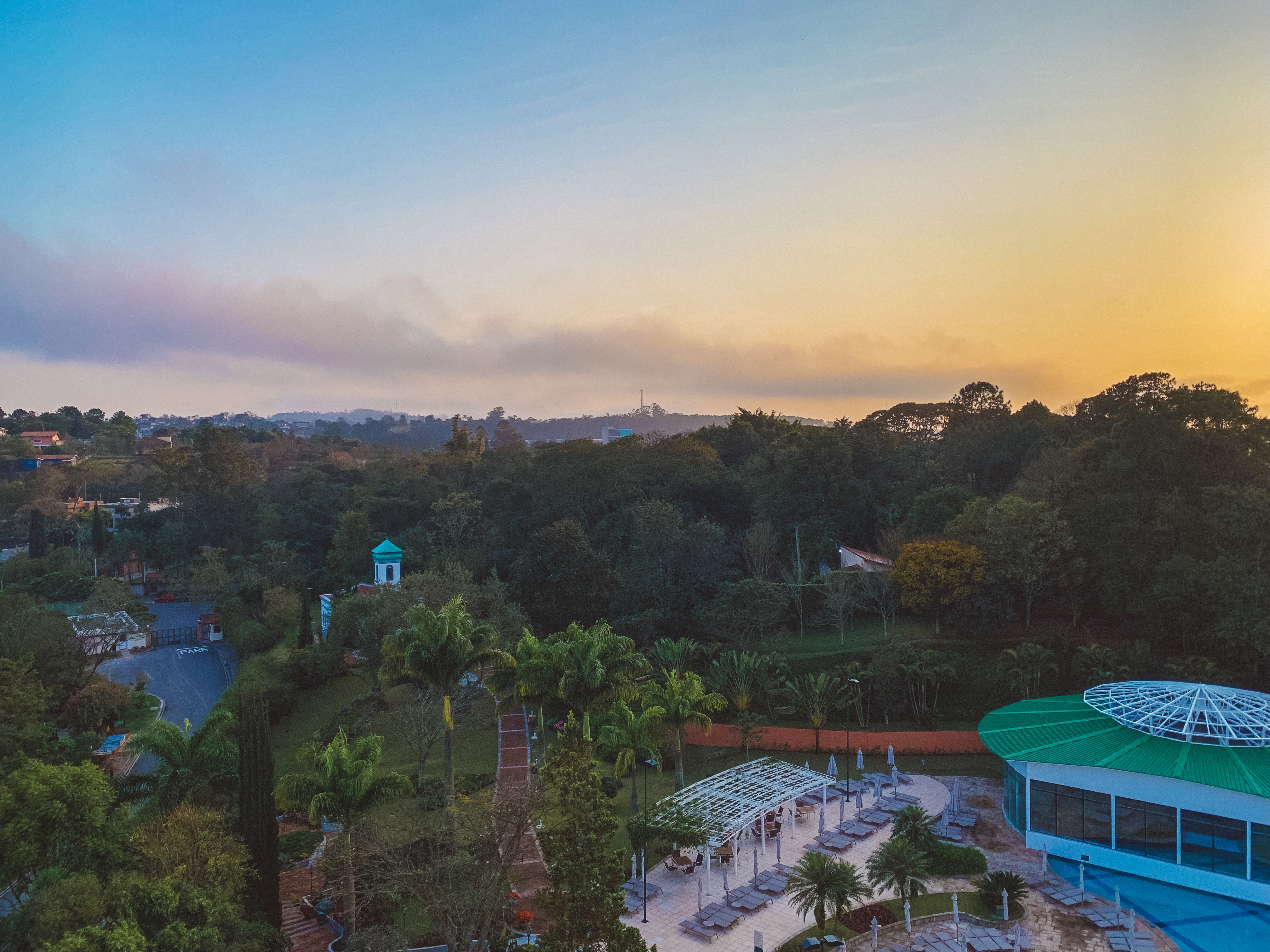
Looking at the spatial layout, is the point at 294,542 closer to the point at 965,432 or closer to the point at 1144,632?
the point at 965,432

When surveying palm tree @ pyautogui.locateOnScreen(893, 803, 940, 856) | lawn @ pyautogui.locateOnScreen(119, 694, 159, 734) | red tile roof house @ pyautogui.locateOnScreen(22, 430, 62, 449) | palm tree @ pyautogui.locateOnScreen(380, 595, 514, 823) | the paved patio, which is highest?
red tile roof house @ pyautogui.locateOnScreen(22, 430, 62, 449)

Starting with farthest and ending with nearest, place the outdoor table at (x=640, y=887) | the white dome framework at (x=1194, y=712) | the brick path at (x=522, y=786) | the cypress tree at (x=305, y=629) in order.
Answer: the cypress tree at (x=305, y=629)
the white dome framework at (x=1194, y=712)
the outdoor table at (x=640, y=887)
the brick path at (x=522, y=786)

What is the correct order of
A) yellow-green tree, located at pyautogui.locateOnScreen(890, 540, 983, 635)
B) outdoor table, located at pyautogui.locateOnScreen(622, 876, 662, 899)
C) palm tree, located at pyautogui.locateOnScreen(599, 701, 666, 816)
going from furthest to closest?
1. yellow-green tree, located at pyautogui.locateOnScreen(890, 540, 983, 635)
2. palm tree, located at pyautogui.locateOnScreen(599, 701, 666, 816)
3. outdoor table, located at pyautogui.locateOnScreen(622, 876, 662, 899)

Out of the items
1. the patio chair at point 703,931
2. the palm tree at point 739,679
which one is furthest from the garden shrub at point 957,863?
the palm tree at point 739,679

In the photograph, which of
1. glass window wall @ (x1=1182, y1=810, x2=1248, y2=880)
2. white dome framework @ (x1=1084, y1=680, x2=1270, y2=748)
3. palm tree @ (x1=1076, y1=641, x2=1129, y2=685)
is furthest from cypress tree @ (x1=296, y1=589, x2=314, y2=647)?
glass window wall @ (x1=1182, y1=810, x2=1248, y2=880)

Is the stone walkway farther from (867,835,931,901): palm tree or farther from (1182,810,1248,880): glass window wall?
(1182,810,1248,880): glass window wall

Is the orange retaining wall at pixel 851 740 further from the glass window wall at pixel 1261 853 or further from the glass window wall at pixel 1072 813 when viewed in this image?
the glass window wall at pixel 1261 853
